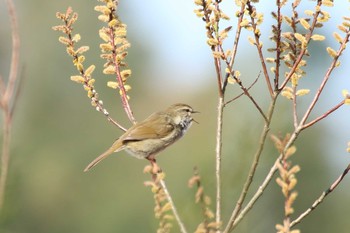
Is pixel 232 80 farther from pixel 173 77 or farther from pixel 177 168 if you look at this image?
pixel 173 77

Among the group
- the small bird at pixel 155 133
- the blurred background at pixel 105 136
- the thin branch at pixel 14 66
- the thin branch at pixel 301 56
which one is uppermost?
the thin branch at pixel 14 66

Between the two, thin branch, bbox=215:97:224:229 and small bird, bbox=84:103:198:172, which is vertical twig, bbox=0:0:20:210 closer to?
thin branch, bbox=215:97:224:229

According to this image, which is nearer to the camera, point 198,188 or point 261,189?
→ point 198,188

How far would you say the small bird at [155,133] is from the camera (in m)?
3.77

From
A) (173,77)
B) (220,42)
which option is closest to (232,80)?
(220,42)

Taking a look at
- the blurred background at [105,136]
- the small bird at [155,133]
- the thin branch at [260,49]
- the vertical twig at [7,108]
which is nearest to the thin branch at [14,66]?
the vertical twig at [7,108]

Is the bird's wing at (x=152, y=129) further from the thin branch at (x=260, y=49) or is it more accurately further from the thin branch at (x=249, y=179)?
the thin branch at (x=249, y=179)

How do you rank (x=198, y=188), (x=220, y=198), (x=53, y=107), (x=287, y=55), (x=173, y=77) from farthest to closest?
(x=173, y=77)
(x=53, y=107)
(x=287, y=55)
(x=220, y=198)
(x=198, y=188)

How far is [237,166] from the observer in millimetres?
1983

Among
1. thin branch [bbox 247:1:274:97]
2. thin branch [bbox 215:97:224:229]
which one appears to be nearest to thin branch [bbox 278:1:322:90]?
thin branch [bbox 247:1:274:97]

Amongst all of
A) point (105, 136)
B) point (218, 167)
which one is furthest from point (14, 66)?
point (105, 136)

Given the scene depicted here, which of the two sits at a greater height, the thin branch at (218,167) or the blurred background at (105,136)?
the thin branch at (218,167)

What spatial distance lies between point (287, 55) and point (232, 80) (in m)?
0.18

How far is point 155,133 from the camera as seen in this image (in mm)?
3984
